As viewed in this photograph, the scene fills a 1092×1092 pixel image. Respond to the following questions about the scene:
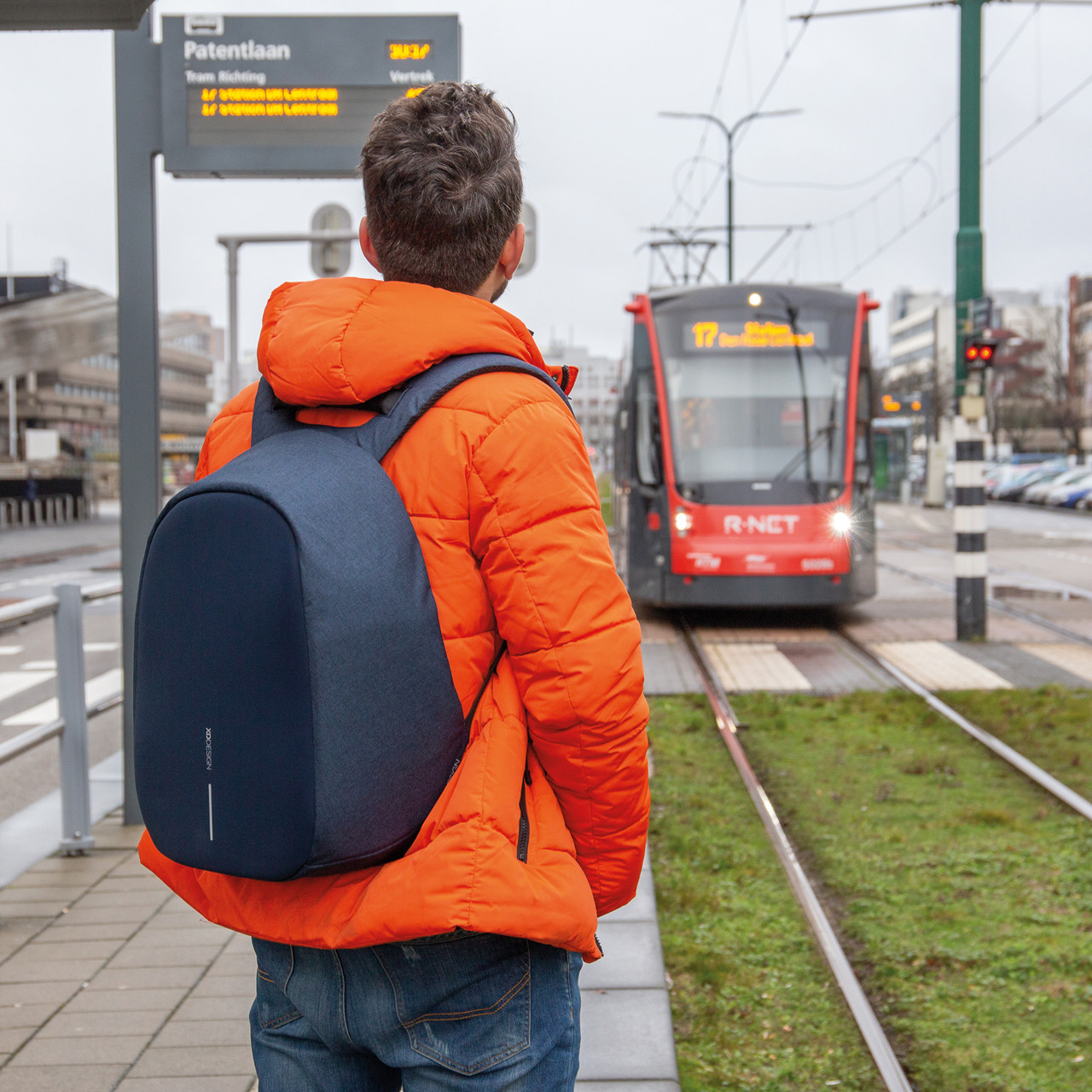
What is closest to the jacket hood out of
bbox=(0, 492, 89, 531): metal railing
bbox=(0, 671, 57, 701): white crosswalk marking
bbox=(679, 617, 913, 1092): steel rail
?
bbox=(679, 617, 913, 1092): steel rail

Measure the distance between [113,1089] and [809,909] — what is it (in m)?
2.34

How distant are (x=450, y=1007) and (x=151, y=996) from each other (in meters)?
2.49

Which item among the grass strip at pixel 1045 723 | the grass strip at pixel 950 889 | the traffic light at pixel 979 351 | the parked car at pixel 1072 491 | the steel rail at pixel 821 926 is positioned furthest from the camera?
the parked car at pixel 1072 491

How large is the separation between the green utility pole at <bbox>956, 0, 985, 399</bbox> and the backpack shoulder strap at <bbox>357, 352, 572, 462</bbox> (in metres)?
10.0

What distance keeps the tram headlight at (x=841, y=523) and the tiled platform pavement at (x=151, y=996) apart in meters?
7.69

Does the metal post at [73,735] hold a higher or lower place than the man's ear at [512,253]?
lower

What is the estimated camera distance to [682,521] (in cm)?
1195

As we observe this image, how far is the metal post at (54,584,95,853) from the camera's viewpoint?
507 cm

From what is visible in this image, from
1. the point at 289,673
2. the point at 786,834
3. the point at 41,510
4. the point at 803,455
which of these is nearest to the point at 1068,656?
the point at 803,455

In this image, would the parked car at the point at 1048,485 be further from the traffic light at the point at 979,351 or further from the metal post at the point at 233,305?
the traffic light at the point at 979,351

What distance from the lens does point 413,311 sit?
1487 mm

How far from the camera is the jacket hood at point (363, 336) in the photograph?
144cm

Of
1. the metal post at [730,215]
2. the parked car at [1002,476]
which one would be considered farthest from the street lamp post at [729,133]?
the parked car at [1002,476]

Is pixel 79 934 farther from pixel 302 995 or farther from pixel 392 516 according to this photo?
pixel 392 516
